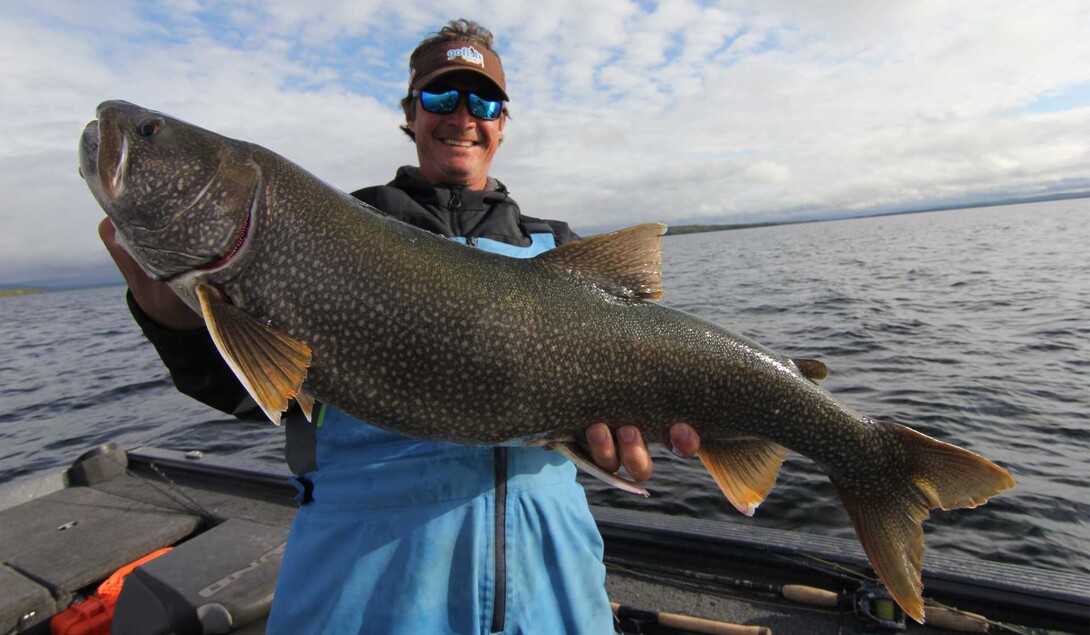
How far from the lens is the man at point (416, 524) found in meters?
2.69

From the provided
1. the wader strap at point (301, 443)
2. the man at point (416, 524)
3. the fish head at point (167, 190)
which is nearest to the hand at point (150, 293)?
the man at point (416, 524)

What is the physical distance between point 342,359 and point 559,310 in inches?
37.9

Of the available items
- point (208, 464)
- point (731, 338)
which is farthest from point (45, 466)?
point (731, 338)

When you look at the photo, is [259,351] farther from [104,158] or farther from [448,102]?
[448,102]

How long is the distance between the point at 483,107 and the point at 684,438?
7.38 feet

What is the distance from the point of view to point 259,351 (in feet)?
7.84

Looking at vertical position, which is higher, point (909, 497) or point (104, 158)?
point (104, 158)

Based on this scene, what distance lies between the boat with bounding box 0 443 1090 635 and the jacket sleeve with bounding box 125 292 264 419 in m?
1.79

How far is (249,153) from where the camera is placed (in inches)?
105

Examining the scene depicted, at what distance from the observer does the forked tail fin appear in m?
2.98

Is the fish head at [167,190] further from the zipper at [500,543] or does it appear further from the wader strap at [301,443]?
the zipper at [500,543]

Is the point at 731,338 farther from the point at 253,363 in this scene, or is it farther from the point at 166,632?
the point at 166,632

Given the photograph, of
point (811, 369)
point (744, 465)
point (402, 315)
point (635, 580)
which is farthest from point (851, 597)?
point (402, 315)

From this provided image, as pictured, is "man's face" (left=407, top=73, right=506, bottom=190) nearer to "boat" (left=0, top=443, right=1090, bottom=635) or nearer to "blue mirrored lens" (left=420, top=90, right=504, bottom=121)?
"blue mirrored lens" (left=420, top=90, right=504, bottom=121)
